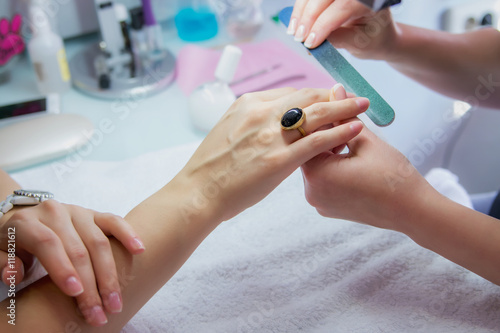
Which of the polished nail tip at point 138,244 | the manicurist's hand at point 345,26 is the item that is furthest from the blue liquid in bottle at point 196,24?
the polished nail tip at point 138,244

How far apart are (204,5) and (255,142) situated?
0.86 m

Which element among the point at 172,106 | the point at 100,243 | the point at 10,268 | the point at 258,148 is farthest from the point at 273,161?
the point at 172,106

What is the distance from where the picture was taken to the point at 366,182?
62 centimetres

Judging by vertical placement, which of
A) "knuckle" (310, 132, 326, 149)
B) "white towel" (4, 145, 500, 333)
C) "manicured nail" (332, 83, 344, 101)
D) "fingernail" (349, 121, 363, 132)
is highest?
"manicured nail" (332, 83, 344, 101)

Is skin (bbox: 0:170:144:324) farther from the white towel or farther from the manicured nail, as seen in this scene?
the manicured nail

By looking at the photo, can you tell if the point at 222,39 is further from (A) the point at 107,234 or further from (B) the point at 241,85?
(A) the point at 107,234

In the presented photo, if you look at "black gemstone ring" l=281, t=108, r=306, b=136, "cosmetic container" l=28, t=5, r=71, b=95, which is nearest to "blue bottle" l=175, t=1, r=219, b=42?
"cosmetic container" l=28, t=5, r=71, b=95

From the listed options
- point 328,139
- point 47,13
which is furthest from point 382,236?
point 47,13

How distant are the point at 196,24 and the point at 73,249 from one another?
96 cm

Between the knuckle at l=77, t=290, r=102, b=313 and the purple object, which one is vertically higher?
the purple object

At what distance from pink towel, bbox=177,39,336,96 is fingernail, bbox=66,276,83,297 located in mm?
685

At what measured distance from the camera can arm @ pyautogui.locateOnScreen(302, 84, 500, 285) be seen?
2.03 feet

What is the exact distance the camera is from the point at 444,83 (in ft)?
3.38

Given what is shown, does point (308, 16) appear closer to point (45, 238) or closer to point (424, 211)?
point (424, 211)
